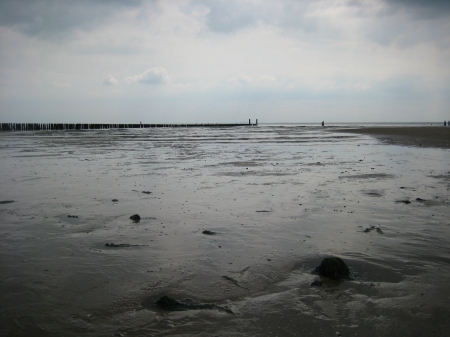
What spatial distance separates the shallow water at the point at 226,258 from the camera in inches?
155

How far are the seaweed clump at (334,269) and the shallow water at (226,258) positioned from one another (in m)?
0.16

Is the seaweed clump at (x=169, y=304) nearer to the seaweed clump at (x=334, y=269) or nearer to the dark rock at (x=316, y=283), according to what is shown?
the dark rock at (x=316, y=283)

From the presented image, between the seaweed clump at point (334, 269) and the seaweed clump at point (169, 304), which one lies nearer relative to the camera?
the seaweed clump at point (169, 304)

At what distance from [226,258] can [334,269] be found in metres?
1.67

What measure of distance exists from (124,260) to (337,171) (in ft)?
37.2

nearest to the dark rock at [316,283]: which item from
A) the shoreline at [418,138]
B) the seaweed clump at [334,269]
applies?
the seaweed clump at [334,269]

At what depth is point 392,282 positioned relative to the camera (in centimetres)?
484

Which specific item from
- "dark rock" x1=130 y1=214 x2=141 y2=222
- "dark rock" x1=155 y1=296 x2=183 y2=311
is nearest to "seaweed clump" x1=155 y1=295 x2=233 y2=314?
"dark rock" x1=155 y1=296 x2=183 y2=311

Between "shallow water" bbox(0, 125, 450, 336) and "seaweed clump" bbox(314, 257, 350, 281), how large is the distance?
0.52ft

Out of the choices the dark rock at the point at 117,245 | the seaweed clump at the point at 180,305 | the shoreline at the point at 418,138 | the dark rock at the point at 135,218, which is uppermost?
the shoreline at the point at 418,138

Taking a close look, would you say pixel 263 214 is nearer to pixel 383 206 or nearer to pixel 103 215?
pixel 383 206

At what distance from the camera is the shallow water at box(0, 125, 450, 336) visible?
3939 mm

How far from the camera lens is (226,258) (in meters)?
5.69

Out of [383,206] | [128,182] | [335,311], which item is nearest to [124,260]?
[335,311]
